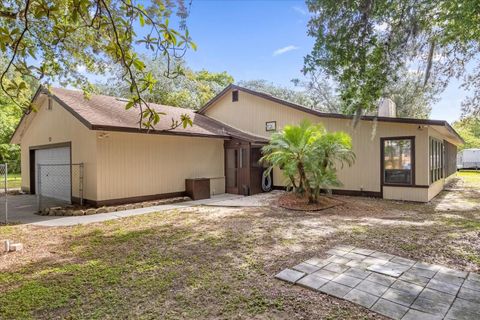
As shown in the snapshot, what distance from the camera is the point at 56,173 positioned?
36.0ft

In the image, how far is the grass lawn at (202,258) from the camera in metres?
3.03

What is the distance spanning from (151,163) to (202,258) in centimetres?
612

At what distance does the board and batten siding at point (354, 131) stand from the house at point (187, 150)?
0.10 feet

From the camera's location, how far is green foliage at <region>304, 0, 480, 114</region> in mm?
5617

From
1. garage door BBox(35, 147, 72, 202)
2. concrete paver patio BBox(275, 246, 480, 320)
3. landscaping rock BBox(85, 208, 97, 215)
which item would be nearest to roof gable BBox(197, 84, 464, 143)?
concrete paver patio BBox(275, 246, 480, 320)

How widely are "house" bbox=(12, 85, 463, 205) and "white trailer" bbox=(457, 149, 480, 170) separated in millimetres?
20572

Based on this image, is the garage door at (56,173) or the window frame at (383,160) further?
the garage door at (56,173)

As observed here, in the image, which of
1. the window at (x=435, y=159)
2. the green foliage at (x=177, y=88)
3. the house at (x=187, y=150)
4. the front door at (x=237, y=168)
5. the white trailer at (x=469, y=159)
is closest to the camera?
the house at (x=187, y=150)

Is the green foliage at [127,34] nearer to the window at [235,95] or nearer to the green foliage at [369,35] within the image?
the green foliage at [369,35]

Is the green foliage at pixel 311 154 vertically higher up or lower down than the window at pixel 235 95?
lower down

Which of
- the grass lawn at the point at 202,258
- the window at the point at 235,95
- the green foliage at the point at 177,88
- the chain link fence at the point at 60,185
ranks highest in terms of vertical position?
the green foliage at the point at 177,88

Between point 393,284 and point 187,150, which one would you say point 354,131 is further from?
point 393,284

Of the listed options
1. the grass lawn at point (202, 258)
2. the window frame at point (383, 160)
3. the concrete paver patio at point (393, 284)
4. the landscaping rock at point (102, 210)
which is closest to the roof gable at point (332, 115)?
the window frame at point (383, 160)

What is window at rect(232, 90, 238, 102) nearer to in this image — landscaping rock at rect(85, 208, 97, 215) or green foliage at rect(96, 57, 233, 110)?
green foliage at rect(96, 57, 233, 110)
